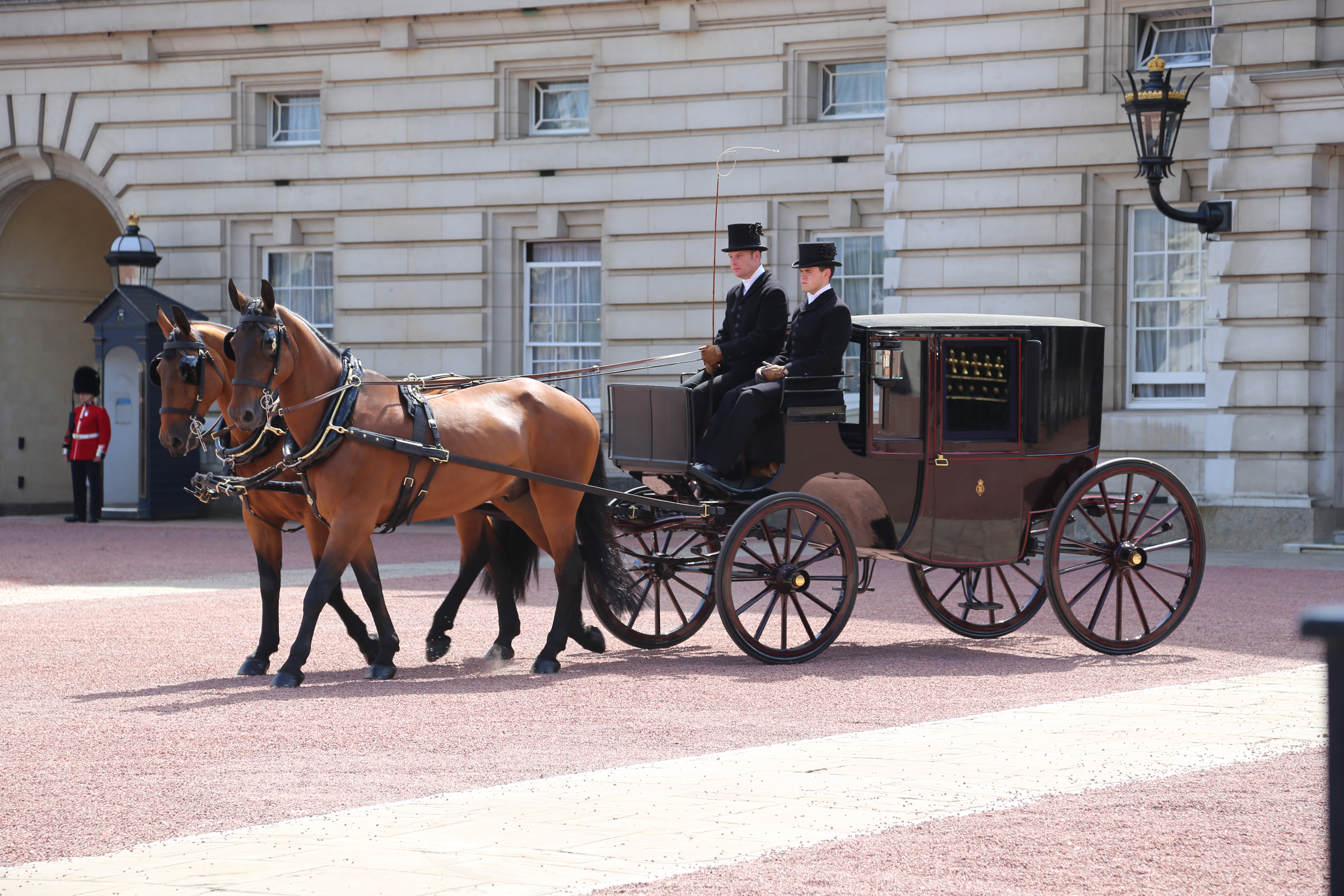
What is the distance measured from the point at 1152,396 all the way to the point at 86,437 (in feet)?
42.0

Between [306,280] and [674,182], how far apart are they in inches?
218

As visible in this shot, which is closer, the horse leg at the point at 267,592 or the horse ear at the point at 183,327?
the horse ear at the point at 183,327

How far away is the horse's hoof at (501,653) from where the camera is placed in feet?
33.0

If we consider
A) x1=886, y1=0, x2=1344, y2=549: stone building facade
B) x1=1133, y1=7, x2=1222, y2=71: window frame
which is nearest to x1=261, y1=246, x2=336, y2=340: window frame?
x1=886, y1=0, x2=1344, y2=549: stone building facade

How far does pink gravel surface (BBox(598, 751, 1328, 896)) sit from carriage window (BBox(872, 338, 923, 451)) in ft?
13.3

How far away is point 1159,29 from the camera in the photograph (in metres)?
18.9

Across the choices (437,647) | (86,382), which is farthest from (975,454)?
(86,382)

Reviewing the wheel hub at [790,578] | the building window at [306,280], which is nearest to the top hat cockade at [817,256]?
the wheel hub at [790,578]

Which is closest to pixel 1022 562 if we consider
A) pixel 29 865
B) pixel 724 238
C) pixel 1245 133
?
pixel 29 865

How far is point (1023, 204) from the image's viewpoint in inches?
759

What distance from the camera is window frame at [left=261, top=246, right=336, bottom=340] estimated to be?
942 inches

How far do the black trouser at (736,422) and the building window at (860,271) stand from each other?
1090 cm

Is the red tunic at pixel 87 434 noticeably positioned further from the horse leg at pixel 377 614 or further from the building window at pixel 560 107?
the horse leg at pixel 377 614

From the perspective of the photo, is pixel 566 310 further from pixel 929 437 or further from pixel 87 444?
pixel 929 437
